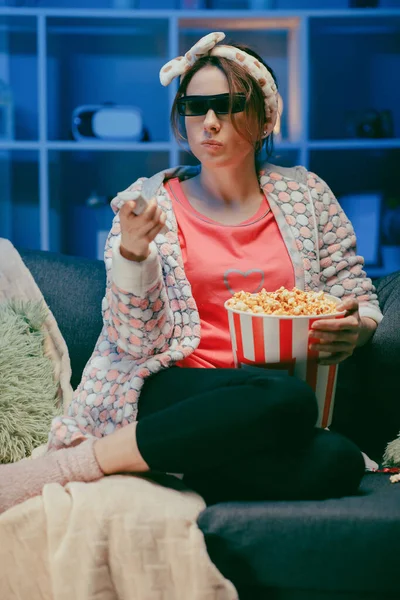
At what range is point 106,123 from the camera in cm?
334

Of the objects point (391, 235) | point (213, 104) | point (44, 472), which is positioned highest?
point (213, 104)

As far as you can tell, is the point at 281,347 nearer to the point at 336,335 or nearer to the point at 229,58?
the point at 336,335

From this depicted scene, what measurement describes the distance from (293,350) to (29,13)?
7.41ft

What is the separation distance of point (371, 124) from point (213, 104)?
1764mm

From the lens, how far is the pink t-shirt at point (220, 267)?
184 cm

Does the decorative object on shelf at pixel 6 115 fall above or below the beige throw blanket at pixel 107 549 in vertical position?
above

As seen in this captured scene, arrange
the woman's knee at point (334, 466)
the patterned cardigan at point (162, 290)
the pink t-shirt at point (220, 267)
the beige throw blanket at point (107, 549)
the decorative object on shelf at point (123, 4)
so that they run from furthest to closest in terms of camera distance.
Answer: the decorative object on shelf at point (123, 4) < the pink t-shirt at point (220, 267) < the patterned cardigan at point (162, 290) < the woman's knee at point (334, 466) < the beige throw blanket at point (107, 549)

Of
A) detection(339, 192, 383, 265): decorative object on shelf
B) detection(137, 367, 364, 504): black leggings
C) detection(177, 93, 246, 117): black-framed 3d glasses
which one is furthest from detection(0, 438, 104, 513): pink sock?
detection(339, 192, 383, 265): decorative object on shelf

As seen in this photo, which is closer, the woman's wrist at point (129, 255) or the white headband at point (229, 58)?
the woman's wrist at point (129, 255)

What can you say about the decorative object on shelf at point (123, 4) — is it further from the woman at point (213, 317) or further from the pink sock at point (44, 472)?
the pink sock at point (44, 472)

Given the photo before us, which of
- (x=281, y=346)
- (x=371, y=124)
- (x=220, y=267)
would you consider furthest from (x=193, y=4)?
(x=281, y=346)

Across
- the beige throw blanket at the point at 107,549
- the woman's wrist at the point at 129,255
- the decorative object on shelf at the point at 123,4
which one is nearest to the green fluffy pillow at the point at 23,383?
the beige throw blanket at the point at 107,549

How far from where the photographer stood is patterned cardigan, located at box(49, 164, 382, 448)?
1672 millimetres

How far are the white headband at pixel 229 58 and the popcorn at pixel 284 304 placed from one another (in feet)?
1.86
